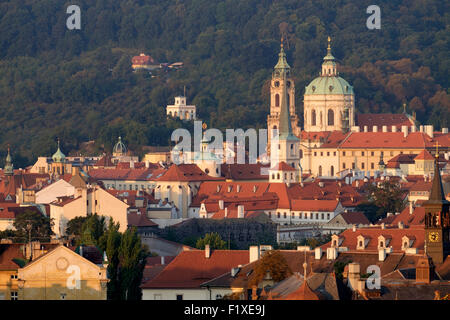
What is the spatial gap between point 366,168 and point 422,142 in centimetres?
418

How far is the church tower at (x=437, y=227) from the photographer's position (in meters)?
41.9

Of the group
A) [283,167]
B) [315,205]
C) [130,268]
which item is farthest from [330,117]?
[130,268]

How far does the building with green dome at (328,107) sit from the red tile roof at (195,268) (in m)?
88.0

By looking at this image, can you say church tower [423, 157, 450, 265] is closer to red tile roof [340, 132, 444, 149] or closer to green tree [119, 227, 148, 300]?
green tree [119, 227, 148, 300]

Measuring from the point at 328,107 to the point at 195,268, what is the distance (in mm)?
90824

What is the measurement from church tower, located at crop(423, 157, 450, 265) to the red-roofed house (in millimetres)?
4732

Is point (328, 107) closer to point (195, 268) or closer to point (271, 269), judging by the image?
point (195, 268)

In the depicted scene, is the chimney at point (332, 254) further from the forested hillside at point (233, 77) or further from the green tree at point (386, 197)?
the forested hillside at point (233, 77)

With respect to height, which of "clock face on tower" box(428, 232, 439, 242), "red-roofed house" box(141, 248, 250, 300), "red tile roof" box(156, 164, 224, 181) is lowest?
"red-roofed house" box(141, 248, 250, 300)

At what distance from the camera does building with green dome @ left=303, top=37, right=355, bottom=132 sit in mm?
133875

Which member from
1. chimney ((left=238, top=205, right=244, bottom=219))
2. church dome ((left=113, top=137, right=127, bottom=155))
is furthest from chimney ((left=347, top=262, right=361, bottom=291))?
church dome ((left=113, top=137, right=127, bottom=155))

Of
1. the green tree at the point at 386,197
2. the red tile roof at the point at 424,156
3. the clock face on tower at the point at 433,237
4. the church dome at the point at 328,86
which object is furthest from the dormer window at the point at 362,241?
the church dome at the point at 328,86

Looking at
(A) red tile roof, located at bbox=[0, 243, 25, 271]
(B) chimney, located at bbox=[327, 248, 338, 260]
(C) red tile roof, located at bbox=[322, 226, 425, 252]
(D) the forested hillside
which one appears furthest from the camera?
(D) the forested hillside

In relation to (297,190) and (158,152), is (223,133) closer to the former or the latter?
(158,152)
